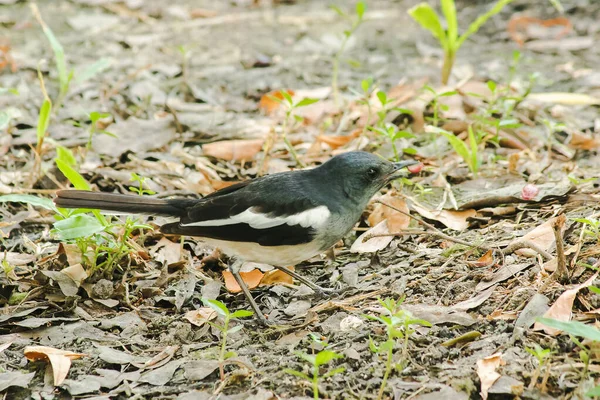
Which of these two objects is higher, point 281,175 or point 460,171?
point 281,175

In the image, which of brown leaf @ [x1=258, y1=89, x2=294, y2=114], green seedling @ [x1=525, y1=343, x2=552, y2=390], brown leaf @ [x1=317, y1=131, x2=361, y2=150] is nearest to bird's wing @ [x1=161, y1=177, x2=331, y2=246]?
green seedling @ [x1=525, y1=343, x2=552, y2=390]

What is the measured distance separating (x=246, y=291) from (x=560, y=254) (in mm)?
1917

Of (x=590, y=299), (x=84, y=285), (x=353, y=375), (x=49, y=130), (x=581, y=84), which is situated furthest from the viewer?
(x=581, y=84)

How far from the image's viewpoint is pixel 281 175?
507 centimetres

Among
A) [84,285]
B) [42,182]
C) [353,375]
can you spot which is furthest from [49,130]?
[353,375]

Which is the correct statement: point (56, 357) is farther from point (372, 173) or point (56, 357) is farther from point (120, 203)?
point (372, 173)

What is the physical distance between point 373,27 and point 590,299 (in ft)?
20.4

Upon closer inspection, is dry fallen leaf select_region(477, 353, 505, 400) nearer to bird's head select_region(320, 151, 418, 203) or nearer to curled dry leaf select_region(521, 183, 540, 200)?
bird's head select_region(320, 151, 418, 203)

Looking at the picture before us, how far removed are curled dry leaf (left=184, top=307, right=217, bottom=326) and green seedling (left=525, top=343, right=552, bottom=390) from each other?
188cm

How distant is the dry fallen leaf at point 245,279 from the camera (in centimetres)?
505

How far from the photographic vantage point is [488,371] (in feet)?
11.8

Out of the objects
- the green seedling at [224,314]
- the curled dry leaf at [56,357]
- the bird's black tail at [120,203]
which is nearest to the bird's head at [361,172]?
the bird's black tail at [120,203]

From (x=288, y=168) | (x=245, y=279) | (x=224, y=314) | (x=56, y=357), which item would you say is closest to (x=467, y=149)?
(x=288, y=168)

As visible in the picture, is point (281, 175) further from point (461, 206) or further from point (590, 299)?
point (590, 299)
